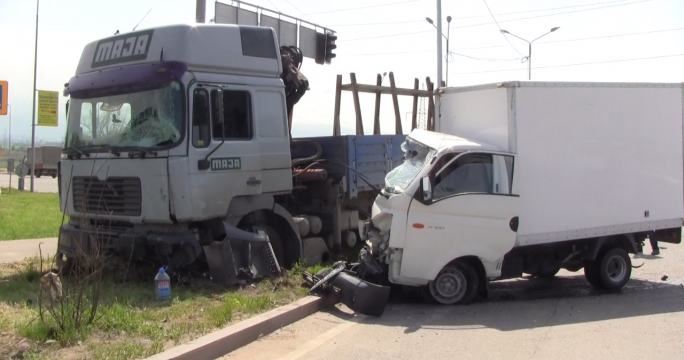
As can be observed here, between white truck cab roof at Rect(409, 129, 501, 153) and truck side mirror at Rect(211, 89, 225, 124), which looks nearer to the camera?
white truck cab roof at Rect(409, 129, 501, 153)

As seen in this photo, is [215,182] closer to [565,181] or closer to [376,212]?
[376,212]

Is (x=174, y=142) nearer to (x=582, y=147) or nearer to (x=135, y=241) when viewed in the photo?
(x=135, y=241)

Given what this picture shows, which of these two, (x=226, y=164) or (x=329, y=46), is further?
(x=329, y=46)

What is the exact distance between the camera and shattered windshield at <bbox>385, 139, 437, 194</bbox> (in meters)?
8.41

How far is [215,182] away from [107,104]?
184cm

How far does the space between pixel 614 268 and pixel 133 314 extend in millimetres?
6831

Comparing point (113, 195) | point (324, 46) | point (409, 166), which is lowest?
point (113, 195)

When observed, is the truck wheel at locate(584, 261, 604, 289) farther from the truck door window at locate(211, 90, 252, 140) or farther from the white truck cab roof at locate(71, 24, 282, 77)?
the white truck cab roof at locate(71, 24, 282, 77)

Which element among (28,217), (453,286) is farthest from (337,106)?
(28,217)

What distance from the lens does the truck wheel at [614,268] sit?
9.67m

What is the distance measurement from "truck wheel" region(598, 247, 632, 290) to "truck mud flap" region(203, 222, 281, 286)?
4.67 metres

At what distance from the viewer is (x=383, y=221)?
8.40 m

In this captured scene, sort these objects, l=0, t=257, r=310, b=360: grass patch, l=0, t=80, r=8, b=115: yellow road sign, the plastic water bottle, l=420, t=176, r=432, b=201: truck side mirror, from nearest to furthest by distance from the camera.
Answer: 1. l=0, t=257, r=310, b=360: grass patch
2. the plastic water bottle
3. l=420, t=176, r=432, b=201: truck side mirror
4. l=0, t=80, r=8, b=115: yellow road sign

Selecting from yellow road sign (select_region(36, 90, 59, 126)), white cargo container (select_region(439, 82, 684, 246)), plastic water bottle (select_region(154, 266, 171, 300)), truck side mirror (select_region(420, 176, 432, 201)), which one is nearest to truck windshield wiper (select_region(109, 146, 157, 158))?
Answer: plastic water bottle (select_region(154, 266, 171, 300))
